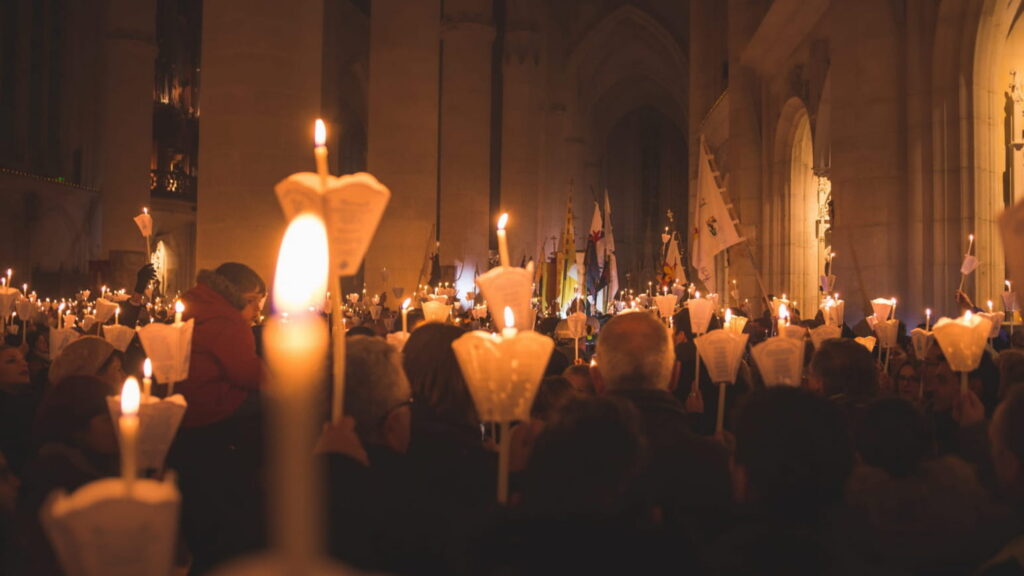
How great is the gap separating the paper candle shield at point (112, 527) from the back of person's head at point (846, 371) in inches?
120

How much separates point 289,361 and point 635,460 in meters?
1.18

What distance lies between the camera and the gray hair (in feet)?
8.41

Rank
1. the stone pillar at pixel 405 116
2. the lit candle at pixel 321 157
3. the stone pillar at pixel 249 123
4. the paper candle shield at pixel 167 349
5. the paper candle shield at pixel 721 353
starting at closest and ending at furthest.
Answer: the lit candle at pixel 321 157 < the paper candle shield at pixel 167 349 < the paper candle shield at pixel 721 353 < the stone pillar at pixel 249 123 < the stone pillar at pixel 405 116

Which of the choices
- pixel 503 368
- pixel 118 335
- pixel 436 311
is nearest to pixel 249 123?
pixel 118 335

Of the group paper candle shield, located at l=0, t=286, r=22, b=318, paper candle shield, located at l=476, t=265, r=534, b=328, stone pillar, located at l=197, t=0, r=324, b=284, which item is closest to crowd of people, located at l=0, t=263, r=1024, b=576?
paper candle shield, located at l=476, t=265, r=534, b=328

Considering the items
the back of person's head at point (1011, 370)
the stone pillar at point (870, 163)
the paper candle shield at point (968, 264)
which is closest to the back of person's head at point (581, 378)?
the back of person's head at point (1011, 370)

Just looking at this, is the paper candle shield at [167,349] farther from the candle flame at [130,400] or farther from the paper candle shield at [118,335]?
the paper candle shield at [118,335]

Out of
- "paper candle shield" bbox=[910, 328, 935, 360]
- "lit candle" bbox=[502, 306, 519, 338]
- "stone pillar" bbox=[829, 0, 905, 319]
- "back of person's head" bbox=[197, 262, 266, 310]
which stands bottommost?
"paper candle shield" bbox=[910, 328, 935, 360]

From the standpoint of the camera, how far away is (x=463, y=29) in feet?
78.8

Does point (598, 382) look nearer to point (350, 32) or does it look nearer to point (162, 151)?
point (350, 32)

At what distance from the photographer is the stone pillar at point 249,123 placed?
40.8 ft

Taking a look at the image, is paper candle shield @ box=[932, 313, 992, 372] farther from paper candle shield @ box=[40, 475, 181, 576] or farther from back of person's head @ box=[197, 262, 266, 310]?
paper candle shield @ box=[40, 475, 181, 576]

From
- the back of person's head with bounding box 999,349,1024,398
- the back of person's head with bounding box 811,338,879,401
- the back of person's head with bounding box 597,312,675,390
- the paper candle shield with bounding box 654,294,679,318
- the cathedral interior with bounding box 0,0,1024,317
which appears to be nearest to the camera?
the back of person's head with bounding box 597,312,675,390

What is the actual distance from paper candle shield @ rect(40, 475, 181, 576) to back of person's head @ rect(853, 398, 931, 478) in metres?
2.06
